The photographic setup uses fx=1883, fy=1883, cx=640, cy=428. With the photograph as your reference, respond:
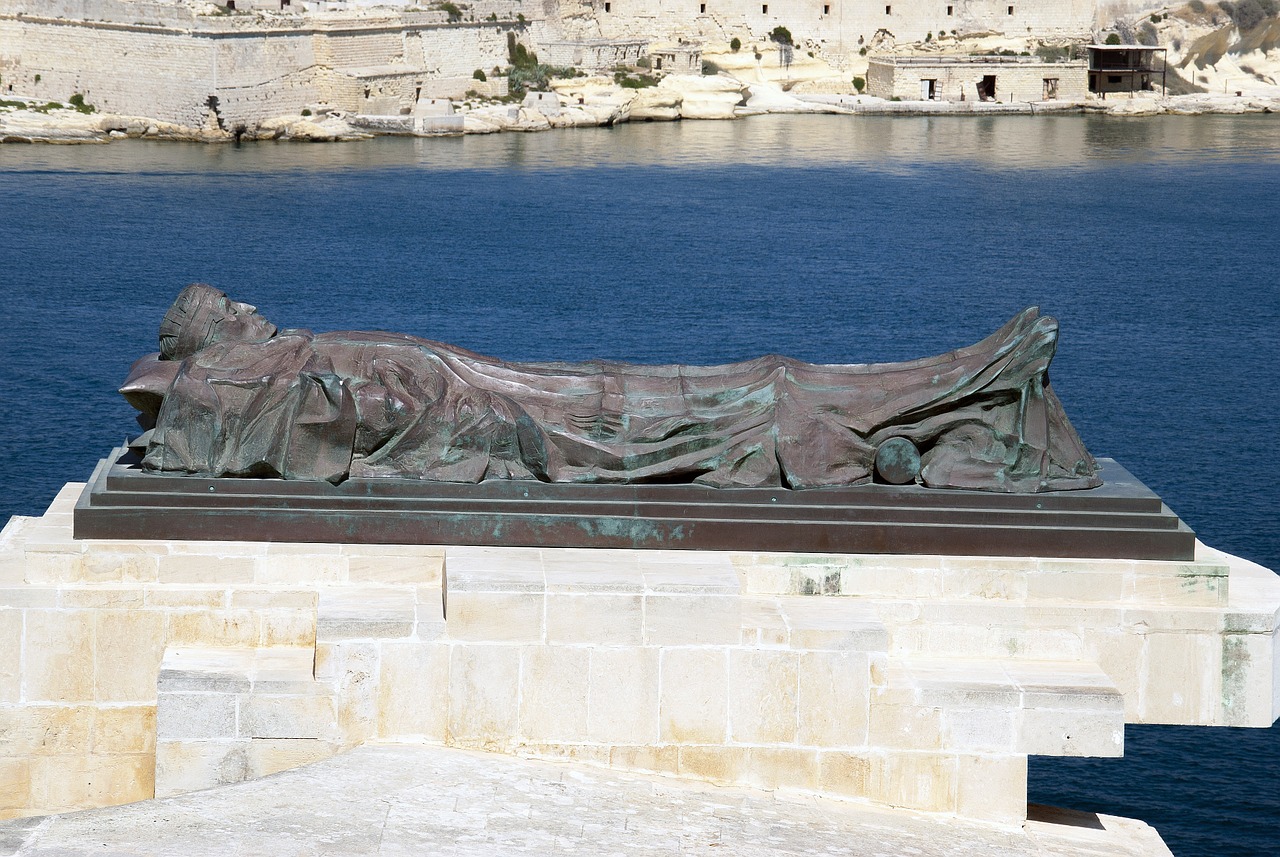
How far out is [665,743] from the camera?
8062 millimetres

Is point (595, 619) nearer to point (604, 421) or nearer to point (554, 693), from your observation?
point (554, 693)

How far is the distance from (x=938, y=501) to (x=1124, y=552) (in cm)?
84

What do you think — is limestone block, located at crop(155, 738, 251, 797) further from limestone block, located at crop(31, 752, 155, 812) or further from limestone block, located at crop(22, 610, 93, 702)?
limestone block, located at crop(22, 610, 93, 702)

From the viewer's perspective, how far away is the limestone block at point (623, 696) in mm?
7988

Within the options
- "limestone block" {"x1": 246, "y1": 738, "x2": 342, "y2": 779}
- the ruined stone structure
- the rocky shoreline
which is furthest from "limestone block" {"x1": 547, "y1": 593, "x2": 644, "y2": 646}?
the ruined stone structure

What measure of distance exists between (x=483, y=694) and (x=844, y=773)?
158 cm

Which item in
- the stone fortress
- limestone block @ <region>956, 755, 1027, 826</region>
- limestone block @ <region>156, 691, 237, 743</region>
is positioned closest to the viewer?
limestone block @ <region>156, 691, 237, 743</region>

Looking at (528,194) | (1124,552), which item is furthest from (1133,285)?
(1124,552)

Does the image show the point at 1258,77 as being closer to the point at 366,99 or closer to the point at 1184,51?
the point at 1184,51

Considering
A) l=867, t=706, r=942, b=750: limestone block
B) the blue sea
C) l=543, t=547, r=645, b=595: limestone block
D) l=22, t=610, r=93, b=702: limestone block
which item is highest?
l=543, t=547, r=645, b=595: limestone block

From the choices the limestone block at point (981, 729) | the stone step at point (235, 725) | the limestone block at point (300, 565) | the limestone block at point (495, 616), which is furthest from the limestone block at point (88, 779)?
the limestone block at point (981, 729)

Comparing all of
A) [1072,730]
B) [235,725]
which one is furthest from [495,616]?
[1072,730]

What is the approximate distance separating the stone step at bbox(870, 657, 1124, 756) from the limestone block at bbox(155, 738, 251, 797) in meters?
2.67

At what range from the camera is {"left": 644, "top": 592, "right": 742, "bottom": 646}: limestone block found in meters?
7.91
